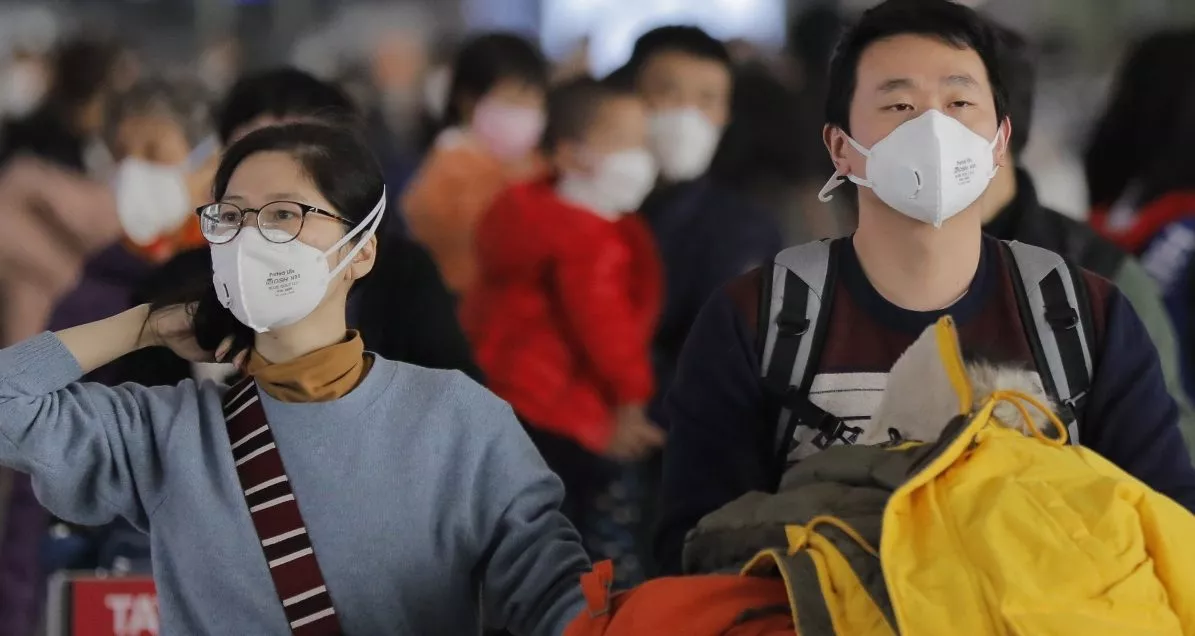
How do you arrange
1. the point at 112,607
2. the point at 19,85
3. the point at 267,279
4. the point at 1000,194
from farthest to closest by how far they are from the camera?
the point at 19,85 → the point at 112,607 → the point at 1000,194 → the point at 267,279

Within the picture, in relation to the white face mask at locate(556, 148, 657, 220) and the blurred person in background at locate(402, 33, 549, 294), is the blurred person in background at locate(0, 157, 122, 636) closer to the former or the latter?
the blurred person in background at locate(402, 33, 549, 294)

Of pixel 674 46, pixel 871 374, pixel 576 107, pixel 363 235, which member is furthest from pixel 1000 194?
pixel 674 46

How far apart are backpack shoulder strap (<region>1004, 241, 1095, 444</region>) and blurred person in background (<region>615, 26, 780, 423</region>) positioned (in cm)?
191

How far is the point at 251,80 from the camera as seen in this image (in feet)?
11.8

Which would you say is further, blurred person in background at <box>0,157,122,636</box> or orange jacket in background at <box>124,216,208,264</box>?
blurred person in background at <box>0,157,122,636</box>

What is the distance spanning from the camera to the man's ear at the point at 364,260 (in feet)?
8.92

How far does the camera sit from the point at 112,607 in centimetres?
349

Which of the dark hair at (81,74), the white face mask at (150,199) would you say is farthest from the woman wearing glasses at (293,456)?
the dark hair at (81,74)

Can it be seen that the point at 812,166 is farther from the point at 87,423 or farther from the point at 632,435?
the point at 87,423

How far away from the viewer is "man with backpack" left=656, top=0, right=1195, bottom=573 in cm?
266

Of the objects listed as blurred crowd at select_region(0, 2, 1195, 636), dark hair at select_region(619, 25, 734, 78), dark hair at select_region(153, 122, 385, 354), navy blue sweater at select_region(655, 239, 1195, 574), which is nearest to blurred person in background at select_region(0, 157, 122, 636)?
blurred crowd at select_region(0, 2, 1195, 636)

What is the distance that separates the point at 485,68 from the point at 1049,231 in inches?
120

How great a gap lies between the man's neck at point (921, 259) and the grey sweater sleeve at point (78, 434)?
1125 mm

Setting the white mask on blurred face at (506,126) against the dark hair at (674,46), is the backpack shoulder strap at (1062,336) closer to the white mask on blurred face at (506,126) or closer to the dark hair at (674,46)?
the dark hair at (674,46)
